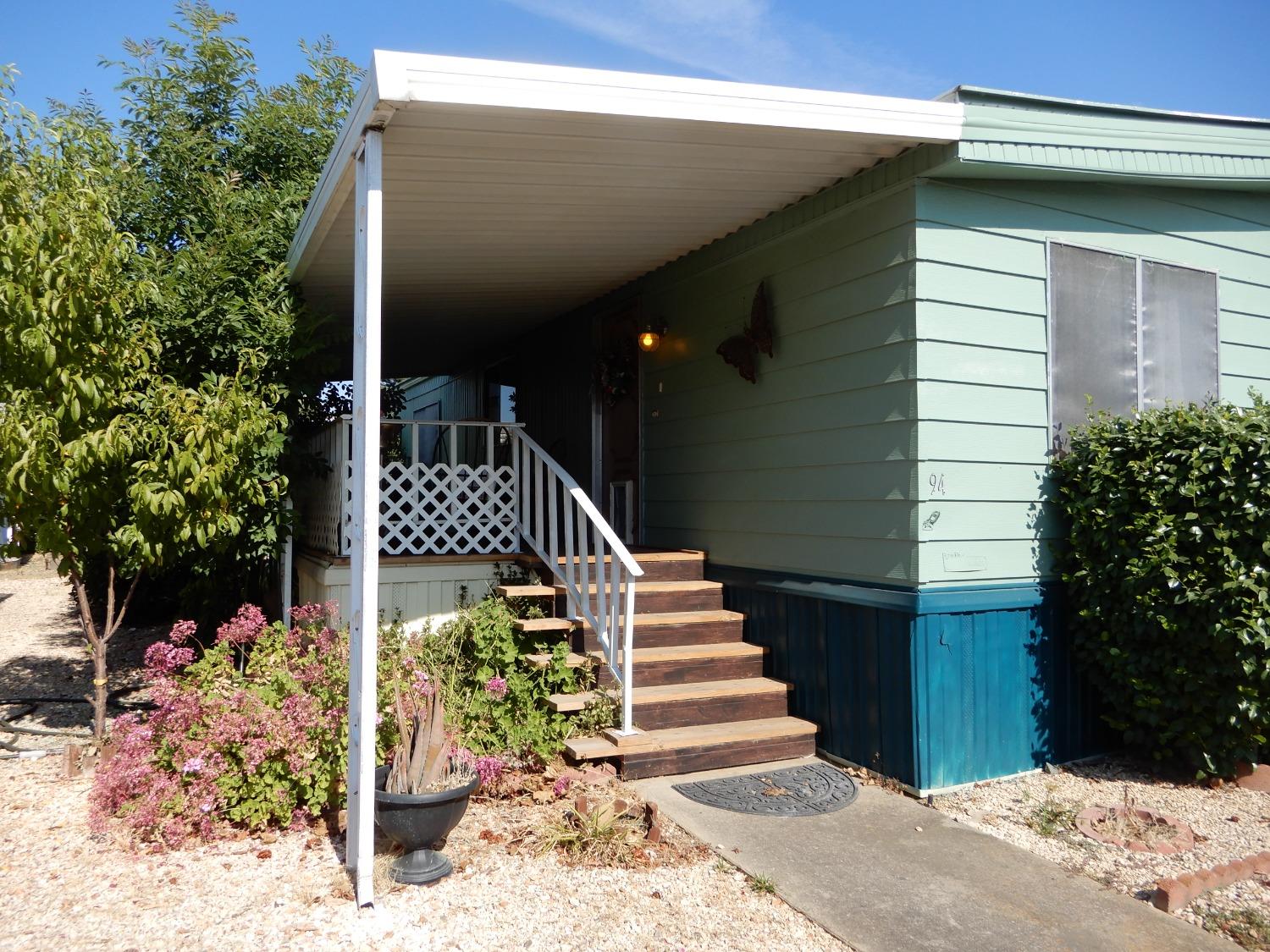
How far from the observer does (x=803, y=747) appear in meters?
4.77

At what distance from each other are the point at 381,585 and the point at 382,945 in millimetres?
3324

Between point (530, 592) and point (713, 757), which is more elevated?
point (530, 592)

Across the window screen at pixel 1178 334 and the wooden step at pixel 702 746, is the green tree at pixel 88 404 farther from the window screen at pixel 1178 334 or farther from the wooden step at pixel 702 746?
the window screen at pixel 1178 334

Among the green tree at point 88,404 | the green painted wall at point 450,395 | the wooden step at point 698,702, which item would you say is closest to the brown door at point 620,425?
the wooden step at point 698,702

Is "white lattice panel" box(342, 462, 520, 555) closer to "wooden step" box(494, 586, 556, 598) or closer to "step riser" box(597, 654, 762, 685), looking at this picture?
"wooden step" box(494, 586, 556, 598)

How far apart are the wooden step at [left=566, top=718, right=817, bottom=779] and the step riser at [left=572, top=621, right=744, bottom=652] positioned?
0.61 m

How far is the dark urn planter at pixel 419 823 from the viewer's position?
3193 mm

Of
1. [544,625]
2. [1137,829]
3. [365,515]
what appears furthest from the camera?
[544,625]

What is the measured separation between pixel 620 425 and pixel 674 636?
247 cm

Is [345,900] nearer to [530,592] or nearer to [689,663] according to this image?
[689,663]

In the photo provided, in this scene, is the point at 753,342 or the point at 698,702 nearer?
the point at 698,702

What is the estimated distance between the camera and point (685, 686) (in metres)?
4.97

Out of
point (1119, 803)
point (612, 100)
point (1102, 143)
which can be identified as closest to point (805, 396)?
point (1102, 143)

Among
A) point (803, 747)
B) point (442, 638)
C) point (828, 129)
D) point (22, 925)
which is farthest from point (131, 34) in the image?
point (803, 747)
